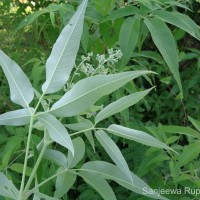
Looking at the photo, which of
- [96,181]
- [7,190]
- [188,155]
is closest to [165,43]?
[188,155]

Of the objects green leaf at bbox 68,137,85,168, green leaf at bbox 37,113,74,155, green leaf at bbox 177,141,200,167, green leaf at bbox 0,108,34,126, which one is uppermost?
green leaf at bbox 0,108,34,126

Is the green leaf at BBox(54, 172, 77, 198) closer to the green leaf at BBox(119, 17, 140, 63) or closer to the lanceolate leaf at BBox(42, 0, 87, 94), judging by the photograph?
the lanceolate leaf at BBox(42, 0, 87, 94)

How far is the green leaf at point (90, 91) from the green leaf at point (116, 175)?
0.18 m

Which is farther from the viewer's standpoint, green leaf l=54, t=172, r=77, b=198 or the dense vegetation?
green leaf l=54, t=172, r=77, b=198

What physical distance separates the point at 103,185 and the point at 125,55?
0.40 m

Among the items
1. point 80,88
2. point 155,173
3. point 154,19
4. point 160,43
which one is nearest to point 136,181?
point 80,88

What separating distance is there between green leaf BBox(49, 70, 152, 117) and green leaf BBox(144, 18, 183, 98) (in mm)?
378

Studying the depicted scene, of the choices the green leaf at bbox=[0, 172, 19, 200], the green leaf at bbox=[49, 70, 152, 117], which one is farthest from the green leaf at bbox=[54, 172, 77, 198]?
the green leaf at bbox=[49, 70, 152, 117]

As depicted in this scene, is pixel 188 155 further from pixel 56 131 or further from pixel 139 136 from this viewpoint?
pixel 56 131

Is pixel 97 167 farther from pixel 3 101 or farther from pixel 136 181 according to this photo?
pixel 3 101

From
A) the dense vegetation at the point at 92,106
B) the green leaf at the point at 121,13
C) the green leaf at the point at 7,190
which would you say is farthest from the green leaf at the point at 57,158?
the green leaf at the point at 121,13

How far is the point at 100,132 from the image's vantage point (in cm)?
70

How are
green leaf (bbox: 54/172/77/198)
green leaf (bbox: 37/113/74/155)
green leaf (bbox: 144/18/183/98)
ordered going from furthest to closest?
green leaf (bbox: 144/18/183/98)
green leaf (bbox: 54/172/77/198)
green leaf (bbox: 37/113/74/155)

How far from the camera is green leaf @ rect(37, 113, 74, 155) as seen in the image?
1.87ft
